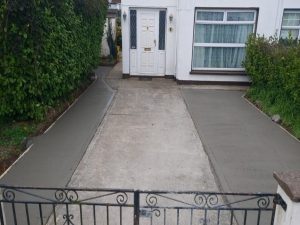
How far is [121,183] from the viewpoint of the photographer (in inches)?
181

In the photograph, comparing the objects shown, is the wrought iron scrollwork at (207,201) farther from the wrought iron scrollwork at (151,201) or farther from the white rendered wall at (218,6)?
the white rendered wall at (218,6)

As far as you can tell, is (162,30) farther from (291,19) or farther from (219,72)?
(291,19)

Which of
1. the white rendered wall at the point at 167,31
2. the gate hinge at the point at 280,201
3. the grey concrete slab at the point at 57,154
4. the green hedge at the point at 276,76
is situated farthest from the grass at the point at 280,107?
the grey concrete slab at the point at 57,154

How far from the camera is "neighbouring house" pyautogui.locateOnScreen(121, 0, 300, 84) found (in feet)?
33.6

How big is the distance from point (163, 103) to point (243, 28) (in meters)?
4.09

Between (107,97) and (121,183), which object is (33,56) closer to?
(121,183)

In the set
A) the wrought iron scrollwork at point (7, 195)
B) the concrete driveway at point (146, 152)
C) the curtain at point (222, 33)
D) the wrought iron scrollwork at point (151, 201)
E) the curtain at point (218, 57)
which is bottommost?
the concrete driveway at point (146, 152)

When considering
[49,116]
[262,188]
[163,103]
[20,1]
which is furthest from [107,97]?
[262,188]

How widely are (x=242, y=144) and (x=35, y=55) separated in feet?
13.8

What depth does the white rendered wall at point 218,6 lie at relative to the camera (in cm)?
1012

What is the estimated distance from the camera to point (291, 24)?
10461 millimetres

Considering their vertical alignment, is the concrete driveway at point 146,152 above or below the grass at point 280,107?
below

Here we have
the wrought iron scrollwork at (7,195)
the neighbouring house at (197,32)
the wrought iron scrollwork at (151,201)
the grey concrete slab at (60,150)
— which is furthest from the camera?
the neighbouring house at (197,32)

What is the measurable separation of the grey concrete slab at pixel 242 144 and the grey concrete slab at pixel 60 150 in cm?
233
